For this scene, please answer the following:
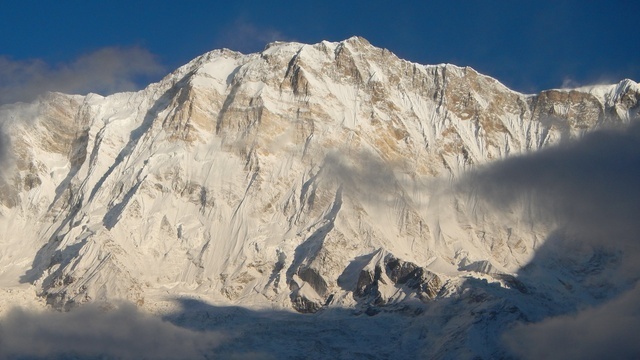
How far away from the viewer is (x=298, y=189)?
168 metres

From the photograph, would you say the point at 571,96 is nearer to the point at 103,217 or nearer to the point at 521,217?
the point at 521,217

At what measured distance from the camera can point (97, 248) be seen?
5955 inches

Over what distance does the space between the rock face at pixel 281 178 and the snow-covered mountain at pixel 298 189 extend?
247 mm

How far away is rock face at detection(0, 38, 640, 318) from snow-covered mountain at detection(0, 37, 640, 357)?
0.81 feet

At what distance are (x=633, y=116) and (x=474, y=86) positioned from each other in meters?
21.3

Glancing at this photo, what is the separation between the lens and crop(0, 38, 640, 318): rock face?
15212 cm

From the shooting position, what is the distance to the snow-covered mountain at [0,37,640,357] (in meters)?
149

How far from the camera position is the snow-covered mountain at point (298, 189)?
14938 centimetres

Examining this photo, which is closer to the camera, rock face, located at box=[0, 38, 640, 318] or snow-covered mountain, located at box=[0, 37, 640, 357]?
snow-covered mountain, located at box=[0, 37, 640, 357]

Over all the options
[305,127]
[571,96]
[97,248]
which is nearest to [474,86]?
[571,96]

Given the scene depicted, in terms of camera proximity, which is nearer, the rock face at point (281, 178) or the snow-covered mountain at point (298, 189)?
the snow-covered mountain at point (298, 189)

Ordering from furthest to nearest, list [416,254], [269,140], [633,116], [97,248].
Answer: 1. [633,116]
2. [269,140]
3. [416,254]
4. [97,248]

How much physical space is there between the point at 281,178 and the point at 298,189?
8.94 feet

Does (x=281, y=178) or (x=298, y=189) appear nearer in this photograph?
(x=298, y=189)
